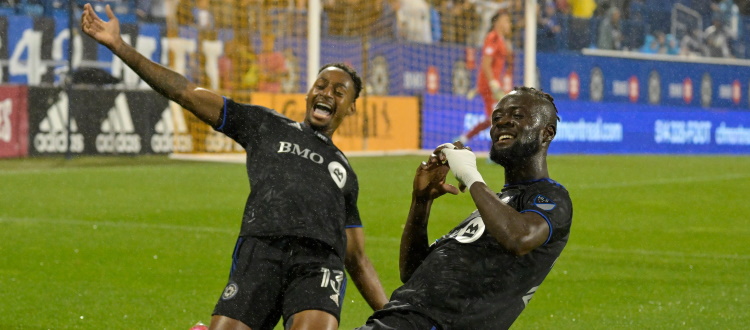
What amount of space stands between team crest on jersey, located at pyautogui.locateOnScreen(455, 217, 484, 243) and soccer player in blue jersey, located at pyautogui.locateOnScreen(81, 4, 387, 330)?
27.1 inches

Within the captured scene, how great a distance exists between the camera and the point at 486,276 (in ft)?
13.7

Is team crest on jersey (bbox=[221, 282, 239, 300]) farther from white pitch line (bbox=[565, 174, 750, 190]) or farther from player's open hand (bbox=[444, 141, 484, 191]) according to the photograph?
white pitch line (bbox=[565, 174, 750, 190])

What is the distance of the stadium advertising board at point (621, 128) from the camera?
914 inches

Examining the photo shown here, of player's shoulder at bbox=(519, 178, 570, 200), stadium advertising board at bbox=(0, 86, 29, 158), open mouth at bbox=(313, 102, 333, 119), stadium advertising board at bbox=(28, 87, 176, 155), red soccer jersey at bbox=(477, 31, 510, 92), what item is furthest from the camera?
red soccer jersey at bbox=(477, 31, 510, 92)

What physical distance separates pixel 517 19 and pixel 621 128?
11.5ft

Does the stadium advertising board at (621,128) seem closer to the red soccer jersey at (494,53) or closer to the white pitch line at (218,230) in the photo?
the red soccer jersey at (494,53)

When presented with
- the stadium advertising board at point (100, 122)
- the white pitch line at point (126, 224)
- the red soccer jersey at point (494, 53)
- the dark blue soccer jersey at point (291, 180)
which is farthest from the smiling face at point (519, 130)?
the red soccer jersey at point (494, 53)

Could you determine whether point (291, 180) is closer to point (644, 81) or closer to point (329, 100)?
point (329, 100)

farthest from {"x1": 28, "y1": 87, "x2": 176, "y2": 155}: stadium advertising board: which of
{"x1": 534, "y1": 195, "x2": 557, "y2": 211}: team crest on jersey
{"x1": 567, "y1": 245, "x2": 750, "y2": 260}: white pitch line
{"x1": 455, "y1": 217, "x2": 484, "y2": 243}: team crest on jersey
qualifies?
{"x1": 534, "y1": 195, "x2": 557, "y2": 211}: team crest on jersey

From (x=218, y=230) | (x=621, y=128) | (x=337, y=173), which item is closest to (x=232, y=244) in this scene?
(x=218, y=230)

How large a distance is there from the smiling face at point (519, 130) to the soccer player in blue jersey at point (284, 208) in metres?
0.95

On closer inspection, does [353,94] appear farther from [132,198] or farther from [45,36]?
[45,36]

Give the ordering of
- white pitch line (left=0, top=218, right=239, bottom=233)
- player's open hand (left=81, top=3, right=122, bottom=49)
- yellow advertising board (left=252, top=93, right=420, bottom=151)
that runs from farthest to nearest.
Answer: yellow advertising board (left=252, top=93, right=420, bottom=151)
white pitch line (left=0, top=218, right=239, bottom=233)
player's open hand (left=81, top=3, right=122, bottom=49)

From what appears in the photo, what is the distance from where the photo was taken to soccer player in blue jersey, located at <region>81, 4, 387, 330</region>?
4.65m
